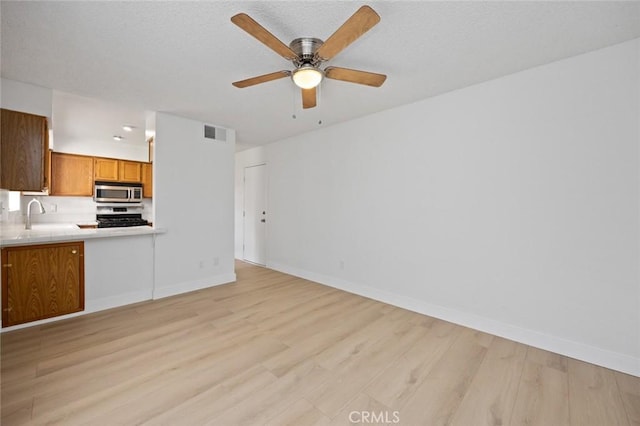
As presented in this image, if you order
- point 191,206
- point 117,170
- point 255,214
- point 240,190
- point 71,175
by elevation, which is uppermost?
point 117,170

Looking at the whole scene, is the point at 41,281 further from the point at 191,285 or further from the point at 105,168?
the point at 105,168

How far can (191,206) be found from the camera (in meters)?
3.97

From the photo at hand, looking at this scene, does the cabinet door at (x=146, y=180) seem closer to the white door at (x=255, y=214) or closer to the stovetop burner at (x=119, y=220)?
the stovetop burner at (x=119, y=220)

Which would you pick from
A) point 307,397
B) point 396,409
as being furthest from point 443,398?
point 307,397

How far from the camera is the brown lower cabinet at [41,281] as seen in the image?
2.61 metres

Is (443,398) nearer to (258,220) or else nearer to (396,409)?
(396,409)

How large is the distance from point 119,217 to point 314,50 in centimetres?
566

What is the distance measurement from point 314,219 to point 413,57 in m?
2.81

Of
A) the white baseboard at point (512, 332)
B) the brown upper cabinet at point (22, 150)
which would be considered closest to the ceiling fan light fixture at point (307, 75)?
the white baseboard at point (512, 332)

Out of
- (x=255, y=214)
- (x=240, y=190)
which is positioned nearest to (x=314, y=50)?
(x=255, y=214)

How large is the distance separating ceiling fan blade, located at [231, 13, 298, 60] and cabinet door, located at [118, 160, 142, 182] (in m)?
5.21

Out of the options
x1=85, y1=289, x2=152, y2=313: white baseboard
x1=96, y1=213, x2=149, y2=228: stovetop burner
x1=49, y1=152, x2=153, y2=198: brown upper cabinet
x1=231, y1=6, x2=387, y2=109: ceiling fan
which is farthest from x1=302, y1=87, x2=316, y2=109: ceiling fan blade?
x1=96, y1=213, x2=149, y2=228: stovetop burner

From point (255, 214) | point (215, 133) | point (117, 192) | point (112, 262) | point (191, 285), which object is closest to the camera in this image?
point (112, 262)

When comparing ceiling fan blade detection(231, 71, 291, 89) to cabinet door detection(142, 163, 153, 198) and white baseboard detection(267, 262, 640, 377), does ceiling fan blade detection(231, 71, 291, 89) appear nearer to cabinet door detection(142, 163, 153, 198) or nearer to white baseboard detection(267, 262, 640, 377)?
white baseboard detection(267, 262, 640, 377)
